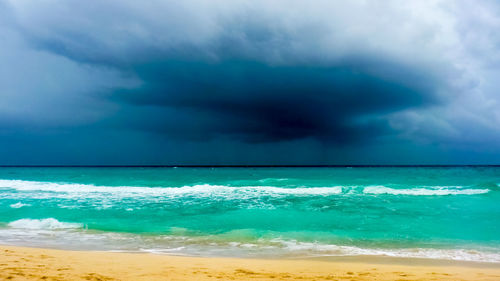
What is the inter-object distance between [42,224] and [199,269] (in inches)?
349

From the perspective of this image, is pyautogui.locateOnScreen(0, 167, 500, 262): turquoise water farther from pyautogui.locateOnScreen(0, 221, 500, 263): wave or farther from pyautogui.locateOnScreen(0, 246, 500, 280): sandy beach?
pyautogui.locateOnScreen(0, 246, 500, 280): sandy beach

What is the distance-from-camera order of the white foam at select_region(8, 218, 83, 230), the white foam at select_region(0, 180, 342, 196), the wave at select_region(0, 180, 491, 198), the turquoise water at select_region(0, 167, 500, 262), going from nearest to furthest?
the turquoise water at select_region(0, 167, 500, 262)
the white foam at select_region(8, 218, 83, 230)
the wave at select_region(0, 180, 491, 198)
the white foam at select_region(0, 180, 342, 196)

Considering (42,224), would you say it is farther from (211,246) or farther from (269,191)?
(269,191)

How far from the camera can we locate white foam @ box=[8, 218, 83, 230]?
11.7 metres

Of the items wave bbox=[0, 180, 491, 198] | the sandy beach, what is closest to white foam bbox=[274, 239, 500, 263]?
the sandy beach

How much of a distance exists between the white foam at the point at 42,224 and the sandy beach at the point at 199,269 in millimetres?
4455

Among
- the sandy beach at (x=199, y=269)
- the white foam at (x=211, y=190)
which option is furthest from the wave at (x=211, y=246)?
the white foam at (x=211, y=190)

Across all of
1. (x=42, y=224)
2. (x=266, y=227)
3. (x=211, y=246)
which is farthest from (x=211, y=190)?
(x=211, y=246)

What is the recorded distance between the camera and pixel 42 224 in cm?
1201

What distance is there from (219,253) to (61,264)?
10.8ft

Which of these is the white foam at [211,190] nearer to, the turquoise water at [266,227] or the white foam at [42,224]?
the turquoise water at [266,227]

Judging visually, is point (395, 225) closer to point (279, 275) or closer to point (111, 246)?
point (279, 275)

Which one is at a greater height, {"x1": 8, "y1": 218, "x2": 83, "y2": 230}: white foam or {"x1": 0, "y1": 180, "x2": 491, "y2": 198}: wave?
{"x1": 0, "y1": 180, "x2": 491, "y2": 198}: wave

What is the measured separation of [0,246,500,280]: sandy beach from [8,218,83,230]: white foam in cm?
446
